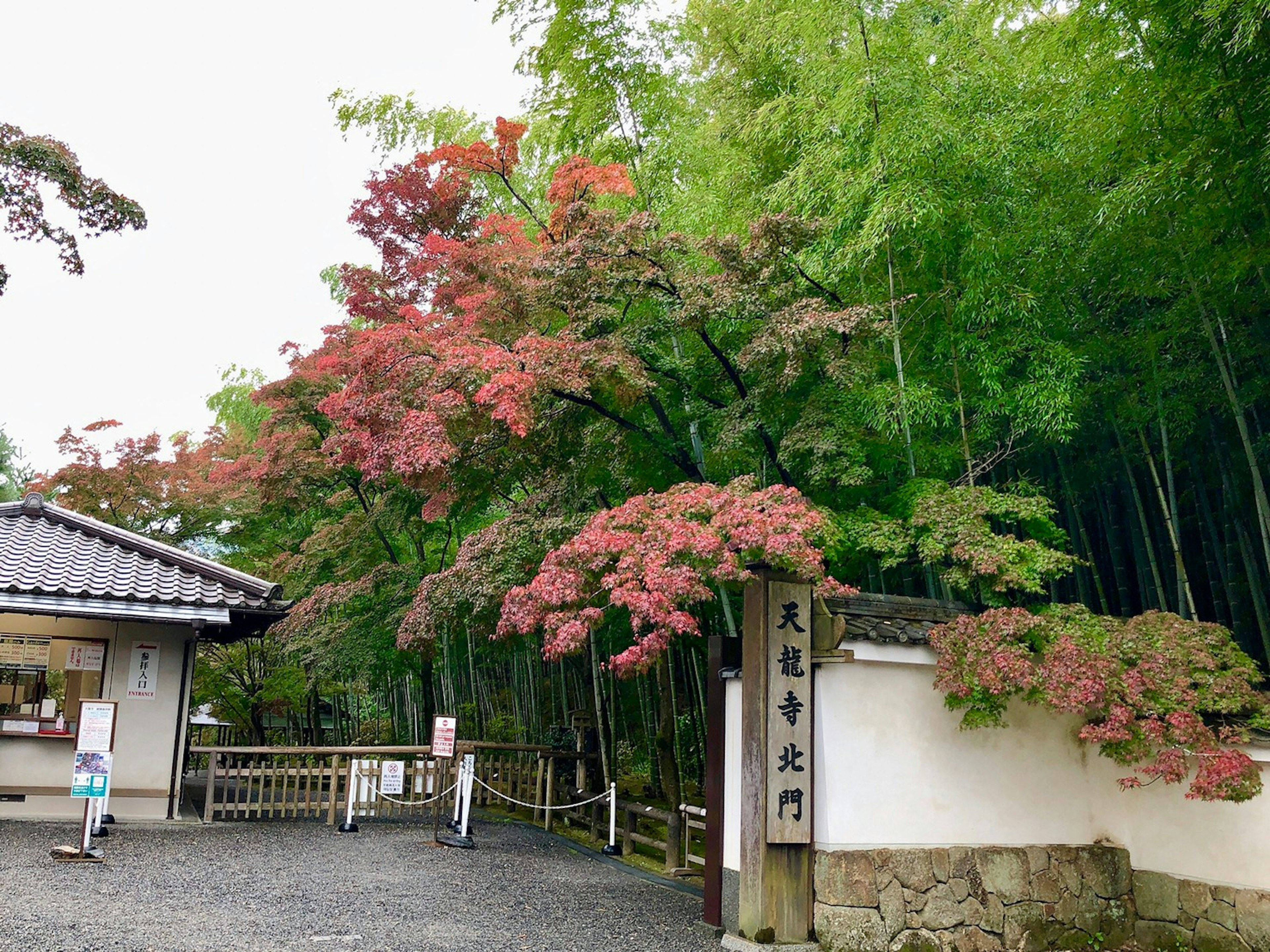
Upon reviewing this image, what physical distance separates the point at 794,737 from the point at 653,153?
5910 millimetres

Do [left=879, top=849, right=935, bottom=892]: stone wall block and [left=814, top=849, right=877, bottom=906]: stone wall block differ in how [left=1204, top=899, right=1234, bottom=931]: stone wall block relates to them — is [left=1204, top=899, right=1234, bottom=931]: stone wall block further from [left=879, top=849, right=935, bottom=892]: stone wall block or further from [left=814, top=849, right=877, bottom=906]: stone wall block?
[left=814, top=849, right=877, bottom=906]: stone wall block

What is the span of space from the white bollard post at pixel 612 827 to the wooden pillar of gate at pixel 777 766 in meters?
3.16

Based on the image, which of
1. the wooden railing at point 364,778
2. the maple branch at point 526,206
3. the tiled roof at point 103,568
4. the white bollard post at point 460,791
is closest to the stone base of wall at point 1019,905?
the white bollard post at point 460,791

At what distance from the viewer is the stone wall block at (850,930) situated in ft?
15.4

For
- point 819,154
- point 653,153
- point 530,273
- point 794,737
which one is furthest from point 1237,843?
point 653,153

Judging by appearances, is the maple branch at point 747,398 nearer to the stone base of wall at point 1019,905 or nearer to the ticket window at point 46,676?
the stone base of wall at point 1019,905

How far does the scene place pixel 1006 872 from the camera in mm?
5051

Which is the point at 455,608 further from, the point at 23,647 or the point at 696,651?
the point at 23,647

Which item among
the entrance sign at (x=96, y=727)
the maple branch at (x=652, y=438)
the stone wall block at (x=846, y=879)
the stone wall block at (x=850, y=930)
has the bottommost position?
the stone wall block at (x=850, y=930)

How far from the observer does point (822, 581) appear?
5055 mm

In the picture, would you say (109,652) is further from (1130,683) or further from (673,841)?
(1130,683)

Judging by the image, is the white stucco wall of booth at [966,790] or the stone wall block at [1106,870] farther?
the stone wall block at [1106,870]

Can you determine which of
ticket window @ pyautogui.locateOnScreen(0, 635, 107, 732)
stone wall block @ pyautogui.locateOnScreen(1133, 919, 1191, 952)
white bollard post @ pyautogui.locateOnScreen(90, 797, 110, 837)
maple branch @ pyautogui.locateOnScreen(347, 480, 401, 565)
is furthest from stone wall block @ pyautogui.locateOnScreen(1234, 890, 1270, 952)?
maple branch @ pyautogui.locateOnScreen(347, 480, 401, 565)

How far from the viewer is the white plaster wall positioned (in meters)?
8.06
